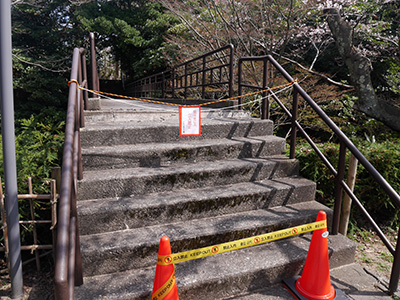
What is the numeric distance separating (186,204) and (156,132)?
113cm

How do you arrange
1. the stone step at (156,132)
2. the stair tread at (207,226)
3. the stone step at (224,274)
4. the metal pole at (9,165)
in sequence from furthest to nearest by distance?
the stone step at (156,132) → the metal pole at (9,165) → the stair tread at (207,226) → the stone step at (224,274)

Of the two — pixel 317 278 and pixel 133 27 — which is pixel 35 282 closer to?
pixel 317 278

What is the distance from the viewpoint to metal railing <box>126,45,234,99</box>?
5603mm

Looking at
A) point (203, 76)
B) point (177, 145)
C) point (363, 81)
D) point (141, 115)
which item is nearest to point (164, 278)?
point (177, 145)

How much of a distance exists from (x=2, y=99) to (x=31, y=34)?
44.4ft

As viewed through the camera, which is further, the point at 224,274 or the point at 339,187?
the point at 339,187

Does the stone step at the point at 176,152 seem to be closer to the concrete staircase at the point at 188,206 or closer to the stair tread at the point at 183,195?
the concrete staircase at the point at 188,206

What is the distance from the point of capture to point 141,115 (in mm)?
4227

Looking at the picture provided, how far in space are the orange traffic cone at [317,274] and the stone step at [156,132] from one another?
73.8 inches

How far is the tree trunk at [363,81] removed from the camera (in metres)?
6.04

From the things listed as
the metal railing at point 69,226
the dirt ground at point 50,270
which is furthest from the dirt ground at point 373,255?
the metal railing at point 69,226

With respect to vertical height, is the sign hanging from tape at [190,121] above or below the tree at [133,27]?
below

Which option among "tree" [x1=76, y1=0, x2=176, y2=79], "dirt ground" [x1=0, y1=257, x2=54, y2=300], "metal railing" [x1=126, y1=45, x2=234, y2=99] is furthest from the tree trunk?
"tree" [x1=76, y1=0, x2=176, y2=79]

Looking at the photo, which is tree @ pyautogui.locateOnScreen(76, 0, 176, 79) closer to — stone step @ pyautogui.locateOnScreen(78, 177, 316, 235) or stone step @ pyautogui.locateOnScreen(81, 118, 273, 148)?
stone step @ pyautogui.locateOnScreen(81, 118, 273, 148)
